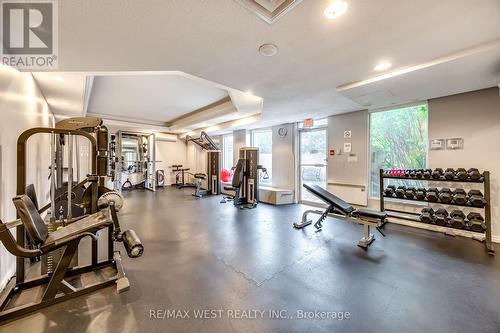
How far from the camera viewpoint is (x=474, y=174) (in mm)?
3043

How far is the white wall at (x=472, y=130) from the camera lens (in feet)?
10.2

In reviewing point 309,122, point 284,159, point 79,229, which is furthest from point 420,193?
point 79,229

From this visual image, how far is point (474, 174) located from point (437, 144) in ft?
2.59

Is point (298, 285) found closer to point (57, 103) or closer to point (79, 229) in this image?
point (79, 229)

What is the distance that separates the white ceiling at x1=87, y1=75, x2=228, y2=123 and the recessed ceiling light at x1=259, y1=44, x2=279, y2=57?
2162mm

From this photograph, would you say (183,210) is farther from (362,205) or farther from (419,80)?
(419,80)

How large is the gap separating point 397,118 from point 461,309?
366cm

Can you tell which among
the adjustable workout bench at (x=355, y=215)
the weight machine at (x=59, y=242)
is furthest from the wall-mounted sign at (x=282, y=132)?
the weight machine at (x=59, y=242)

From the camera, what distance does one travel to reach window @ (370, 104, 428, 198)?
3965mm

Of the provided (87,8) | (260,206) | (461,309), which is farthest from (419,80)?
(260,206)

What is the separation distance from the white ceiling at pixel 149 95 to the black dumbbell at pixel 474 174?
4.74 meters

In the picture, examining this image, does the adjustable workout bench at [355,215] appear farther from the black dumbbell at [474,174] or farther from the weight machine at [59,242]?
the weight machine at [59,242]

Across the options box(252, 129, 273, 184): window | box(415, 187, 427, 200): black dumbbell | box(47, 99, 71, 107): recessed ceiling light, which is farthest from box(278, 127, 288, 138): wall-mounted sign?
box(47, 99, 71, 107): recessed ceiling light

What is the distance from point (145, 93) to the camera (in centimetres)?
480
